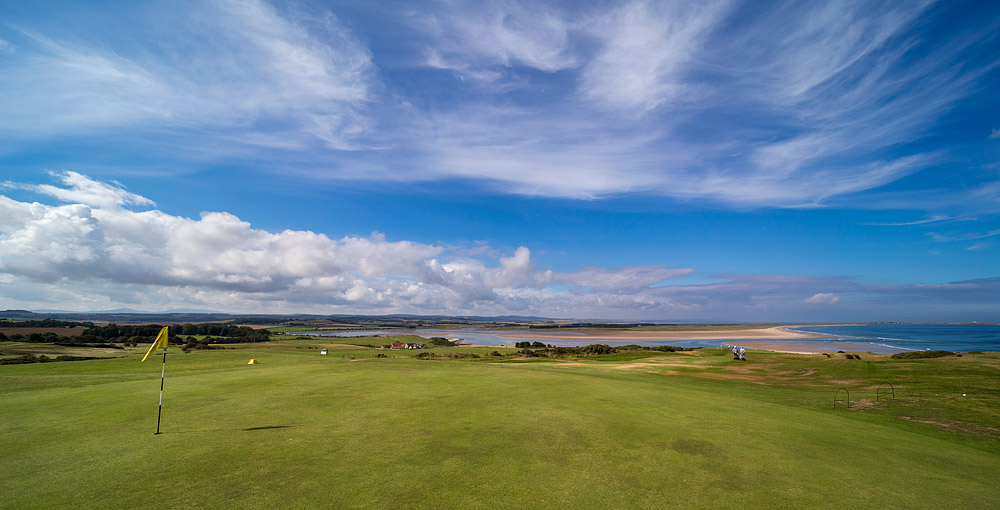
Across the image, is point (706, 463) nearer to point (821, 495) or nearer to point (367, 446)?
point (821, 495)

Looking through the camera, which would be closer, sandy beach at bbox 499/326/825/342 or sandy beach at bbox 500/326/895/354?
sandy beach at bbox 500/326/895/354

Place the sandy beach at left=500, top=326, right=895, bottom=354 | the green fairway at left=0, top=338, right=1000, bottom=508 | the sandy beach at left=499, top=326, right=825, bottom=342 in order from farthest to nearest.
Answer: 1. the sandy beach at left=499, top=326, right=825, bottom=342
2. the sandy beach at left=500, top=326, right=895, bottom=354
3. the green fairway at left=0, top=338, right=1000, bottom=508

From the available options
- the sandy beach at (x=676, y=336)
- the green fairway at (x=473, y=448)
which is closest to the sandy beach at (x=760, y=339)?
the sandy beach at (x=676, y=336)

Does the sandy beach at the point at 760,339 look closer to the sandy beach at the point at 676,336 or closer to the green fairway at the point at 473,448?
the sandy beach at the point at 676,336

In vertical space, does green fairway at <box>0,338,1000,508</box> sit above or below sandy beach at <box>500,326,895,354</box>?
above

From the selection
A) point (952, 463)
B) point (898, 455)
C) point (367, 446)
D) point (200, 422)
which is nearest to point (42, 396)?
point (200, 422)

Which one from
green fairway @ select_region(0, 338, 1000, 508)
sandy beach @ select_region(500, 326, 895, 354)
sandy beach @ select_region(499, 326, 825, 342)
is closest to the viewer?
green fairway @ select_region(0, 338, 1000, 508)

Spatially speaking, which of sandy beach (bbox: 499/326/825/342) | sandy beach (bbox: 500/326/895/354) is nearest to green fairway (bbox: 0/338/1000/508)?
sandy beach (bbox: 500/326/895/354)

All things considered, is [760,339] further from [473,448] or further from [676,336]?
[473,448]

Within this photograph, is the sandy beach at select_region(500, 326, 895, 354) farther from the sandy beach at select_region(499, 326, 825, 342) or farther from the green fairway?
the green fairway

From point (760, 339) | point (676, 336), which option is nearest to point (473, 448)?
point (760, 339)
